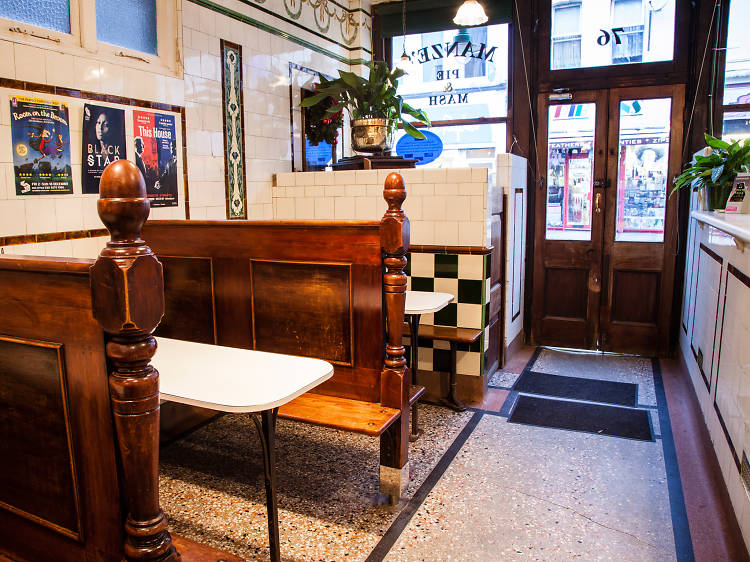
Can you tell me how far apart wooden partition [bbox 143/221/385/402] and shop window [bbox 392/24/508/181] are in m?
3.07

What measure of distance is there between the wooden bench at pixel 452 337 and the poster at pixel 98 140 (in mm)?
2065

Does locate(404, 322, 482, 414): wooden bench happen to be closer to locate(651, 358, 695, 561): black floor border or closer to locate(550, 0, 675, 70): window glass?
locate(651, 358, 695, 561): black floor border

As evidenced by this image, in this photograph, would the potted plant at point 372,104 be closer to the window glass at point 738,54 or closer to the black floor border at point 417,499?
the black floor border at point 417,499

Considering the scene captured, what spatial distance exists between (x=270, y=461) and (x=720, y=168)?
11.6ft

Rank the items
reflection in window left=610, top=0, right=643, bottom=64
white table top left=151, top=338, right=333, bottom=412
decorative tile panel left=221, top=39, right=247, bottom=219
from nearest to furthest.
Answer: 1. white table top left=151, top=338, right=333, bottom=412
2. decorative tile panel left=221, top=39, right=247, bottom=219
3. reflection in window left=610, top=0, right=643, bottom=64

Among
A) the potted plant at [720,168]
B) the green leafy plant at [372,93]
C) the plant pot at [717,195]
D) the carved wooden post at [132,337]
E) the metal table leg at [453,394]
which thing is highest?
the green leafy plant at [372,93]

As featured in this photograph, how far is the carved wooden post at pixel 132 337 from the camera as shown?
108 cm

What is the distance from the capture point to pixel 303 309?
2.70m

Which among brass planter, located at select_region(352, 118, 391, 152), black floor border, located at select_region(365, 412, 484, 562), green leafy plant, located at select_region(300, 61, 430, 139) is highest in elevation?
green leafy plant, located at select_region(300, 61, 430, 139)

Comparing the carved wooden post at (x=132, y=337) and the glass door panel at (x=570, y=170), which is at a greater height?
the glass door panel at (x=570, y=170)

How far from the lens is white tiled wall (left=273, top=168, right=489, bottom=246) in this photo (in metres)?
3.82

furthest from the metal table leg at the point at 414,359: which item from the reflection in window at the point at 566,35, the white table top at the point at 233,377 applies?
the reflection in window at the point at 566,35

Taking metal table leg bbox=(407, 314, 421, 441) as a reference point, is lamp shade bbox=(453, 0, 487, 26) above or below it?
above

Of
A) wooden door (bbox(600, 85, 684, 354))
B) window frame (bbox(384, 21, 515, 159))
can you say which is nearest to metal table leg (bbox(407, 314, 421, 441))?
wooden door (bbox(600, 85, 684, 354))
